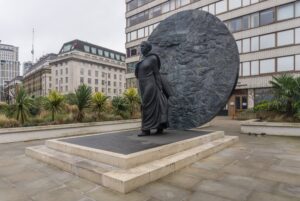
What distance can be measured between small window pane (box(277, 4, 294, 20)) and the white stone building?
50.3m

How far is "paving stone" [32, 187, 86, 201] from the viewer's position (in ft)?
11.6

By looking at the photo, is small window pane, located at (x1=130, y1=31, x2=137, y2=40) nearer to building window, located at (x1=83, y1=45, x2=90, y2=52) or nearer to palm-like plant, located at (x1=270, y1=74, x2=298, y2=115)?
palm-like plant, located at (x1=270, y1=74, x2=298, y2=115)

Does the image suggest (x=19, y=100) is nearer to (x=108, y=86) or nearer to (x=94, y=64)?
(x=94, y=64)

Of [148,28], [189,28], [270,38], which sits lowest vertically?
[189,28]

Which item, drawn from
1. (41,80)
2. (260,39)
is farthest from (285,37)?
(41,80)

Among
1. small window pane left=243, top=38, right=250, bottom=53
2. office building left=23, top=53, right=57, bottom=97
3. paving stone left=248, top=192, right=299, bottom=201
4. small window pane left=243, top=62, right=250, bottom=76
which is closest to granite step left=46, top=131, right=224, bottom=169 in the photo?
paving stone left=248, top=192, right=299, bottom=201

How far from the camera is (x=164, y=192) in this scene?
3.78 meters

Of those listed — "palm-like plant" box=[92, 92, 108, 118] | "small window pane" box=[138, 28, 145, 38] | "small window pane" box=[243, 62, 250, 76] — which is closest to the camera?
"palm-like plant" box=[92, 92, 108, 118]

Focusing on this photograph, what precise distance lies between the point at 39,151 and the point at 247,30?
86.7 ft

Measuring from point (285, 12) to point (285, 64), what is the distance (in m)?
5.63

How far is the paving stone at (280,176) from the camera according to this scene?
4270mm

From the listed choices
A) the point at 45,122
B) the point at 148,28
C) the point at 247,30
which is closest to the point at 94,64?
the point at 148,28

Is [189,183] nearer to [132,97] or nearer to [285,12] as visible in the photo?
[132,97]

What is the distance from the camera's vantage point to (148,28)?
36156mm
